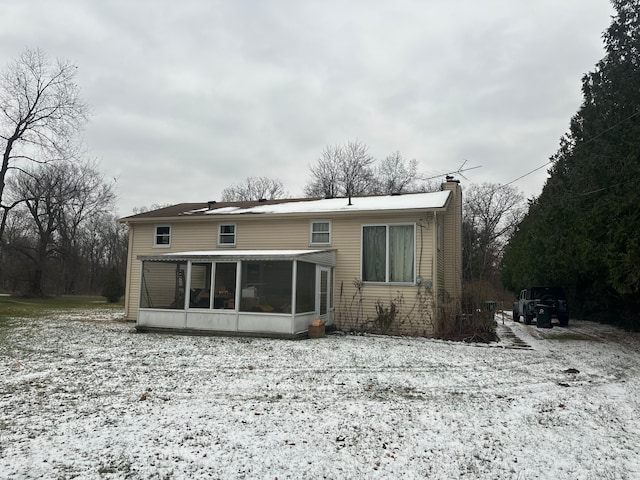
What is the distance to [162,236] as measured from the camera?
1664 centimetres

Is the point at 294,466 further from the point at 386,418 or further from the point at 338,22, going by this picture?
the point at 338,22

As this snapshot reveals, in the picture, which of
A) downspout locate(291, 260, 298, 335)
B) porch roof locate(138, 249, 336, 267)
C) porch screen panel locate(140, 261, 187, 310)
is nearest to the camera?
downspout locate(291, 260, 298, 335)

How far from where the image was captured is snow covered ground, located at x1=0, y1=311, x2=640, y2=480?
389cm

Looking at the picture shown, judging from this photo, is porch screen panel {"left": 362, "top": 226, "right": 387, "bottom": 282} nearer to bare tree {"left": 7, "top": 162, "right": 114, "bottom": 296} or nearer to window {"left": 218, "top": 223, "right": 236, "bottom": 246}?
window {"left": 218, "top": 223, "right": 236, "bottom": 246}

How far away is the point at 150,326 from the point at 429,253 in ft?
26.9

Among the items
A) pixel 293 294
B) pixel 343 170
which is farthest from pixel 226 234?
pixel 343 170

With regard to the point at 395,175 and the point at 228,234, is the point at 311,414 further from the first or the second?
the point at 395,175

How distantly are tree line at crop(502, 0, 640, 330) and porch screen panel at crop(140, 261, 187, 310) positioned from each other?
→ 35.7 feet

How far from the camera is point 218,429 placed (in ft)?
15.4

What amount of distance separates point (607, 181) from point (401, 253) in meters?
5.63

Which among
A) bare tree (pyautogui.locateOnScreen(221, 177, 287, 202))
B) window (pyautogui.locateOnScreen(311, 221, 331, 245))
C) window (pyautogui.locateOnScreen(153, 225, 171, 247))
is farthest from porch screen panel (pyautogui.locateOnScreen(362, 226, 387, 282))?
bare tree (pyautogui.locateOnScreen(221, 177, 287, 202))

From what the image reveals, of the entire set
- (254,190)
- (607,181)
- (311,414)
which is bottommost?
(311,414)

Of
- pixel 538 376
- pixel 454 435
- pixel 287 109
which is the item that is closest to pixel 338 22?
pixel 287 109

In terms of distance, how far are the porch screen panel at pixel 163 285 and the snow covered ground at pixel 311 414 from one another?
315cm
